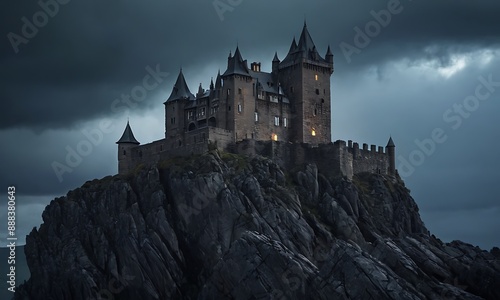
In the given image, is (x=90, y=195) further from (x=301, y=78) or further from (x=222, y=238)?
(x=301, y=78)

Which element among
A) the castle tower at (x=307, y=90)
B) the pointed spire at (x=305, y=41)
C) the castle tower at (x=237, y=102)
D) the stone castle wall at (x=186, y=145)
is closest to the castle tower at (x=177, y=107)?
the stone castle wall at (x=186, y=145)

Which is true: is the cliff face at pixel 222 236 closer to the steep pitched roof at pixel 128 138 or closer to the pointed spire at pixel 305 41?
the steep pitched roof at pixel 128 138

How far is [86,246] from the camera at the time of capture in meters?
141

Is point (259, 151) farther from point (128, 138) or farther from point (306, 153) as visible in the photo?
point (128, 138)

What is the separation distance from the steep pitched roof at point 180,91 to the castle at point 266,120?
0.17 meters

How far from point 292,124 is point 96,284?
154 feet

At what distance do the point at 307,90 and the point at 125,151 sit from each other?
3338cm

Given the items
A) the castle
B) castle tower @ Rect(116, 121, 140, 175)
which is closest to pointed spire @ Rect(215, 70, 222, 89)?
the castle

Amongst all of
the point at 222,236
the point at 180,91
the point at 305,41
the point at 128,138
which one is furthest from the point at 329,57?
the point at 222,236

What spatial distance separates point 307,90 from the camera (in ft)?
538

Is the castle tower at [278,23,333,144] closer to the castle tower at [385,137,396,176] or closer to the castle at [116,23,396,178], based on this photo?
the castle at [116,23,396,178]

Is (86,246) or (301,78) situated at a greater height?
(301,78)

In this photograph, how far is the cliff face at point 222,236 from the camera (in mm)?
110938

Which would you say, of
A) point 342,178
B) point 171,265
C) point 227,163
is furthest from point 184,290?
point 342,178
